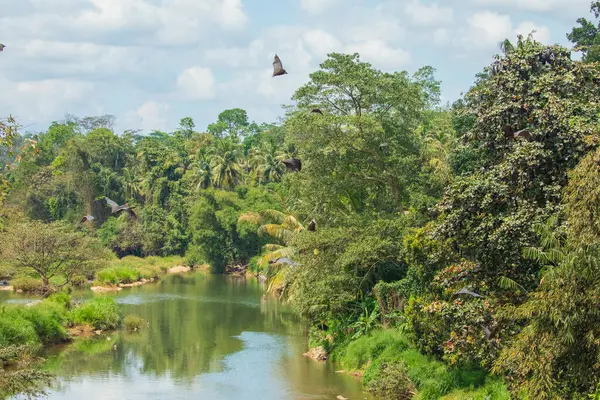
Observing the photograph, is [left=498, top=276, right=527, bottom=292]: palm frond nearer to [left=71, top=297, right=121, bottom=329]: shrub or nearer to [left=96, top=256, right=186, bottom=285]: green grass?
[left=71, top=297, right=121, bottom=329]: shrub

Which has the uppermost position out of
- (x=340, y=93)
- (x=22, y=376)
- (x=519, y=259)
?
(x=340, y=93)

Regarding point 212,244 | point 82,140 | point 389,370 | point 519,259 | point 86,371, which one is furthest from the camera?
point 82,140

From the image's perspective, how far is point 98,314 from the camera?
3111cm

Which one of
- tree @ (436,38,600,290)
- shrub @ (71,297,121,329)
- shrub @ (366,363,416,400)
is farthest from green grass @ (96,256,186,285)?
tree @ (436,38,600,290)

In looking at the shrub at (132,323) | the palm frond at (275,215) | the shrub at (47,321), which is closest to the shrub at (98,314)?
the shrub at (132,323)

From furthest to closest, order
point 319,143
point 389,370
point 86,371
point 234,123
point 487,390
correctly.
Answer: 1. point 234,123
2. point 319,143
3. point 86,371
4. point 389,370
5. point 487,390

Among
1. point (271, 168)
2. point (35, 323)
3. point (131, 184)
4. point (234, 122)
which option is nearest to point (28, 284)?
point (35, 323)

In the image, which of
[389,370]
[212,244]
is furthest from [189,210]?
[389,370]

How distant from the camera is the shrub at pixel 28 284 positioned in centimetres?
4199

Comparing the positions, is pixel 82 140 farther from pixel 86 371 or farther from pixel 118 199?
pixel 86 371

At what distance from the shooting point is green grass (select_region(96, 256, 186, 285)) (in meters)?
48.5

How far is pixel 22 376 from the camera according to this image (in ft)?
47.3

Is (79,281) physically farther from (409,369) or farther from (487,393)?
(487,393)

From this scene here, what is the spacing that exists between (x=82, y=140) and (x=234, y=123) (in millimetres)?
32720
